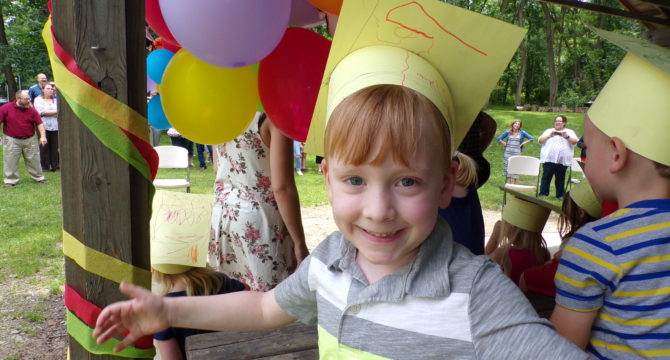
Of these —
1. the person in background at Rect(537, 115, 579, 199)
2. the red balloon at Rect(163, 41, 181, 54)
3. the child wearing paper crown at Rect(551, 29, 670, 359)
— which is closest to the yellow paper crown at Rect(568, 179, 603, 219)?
the child wearing paper crown at Rect(551, 29, 670, 359)

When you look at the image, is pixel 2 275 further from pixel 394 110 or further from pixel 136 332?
pixel 394 110

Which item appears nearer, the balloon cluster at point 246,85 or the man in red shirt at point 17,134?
the balloon cluster at point 246,85

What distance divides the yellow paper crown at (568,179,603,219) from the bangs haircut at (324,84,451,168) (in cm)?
195

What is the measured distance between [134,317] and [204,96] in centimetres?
87

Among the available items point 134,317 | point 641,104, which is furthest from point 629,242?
point 134,317

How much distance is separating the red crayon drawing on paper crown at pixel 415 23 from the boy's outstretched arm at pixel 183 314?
0.72 metres

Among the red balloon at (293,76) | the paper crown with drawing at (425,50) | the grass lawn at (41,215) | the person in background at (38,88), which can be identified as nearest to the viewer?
the paper crown with drawing at (425,50)

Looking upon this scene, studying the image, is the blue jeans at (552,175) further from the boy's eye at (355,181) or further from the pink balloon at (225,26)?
the boy's eye at (355,181)

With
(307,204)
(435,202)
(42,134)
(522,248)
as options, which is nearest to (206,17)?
(435,202)

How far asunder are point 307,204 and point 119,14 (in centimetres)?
724

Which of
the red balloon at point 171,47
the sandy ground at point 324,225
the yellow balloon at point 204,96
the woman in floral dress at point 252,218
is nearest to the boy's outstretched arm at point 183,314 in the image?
the yellow balloon at point 204,96

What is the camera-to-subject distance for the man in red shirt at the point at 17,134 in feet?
30.4

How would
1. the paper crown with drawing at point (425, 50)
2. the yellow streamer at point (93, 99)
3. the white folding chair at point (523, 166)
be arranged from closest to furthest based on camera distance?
the paper crown with drawing at point (425, 50) < the yellow streamer at point (93, 99) < the white folding chair at point (523, 166)

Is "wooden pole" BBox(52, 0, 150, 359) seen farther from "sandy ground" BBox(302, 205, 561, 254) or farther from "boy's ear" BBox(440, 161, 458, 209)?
"sandy ground" BBox(302, 205, 561, 254)
